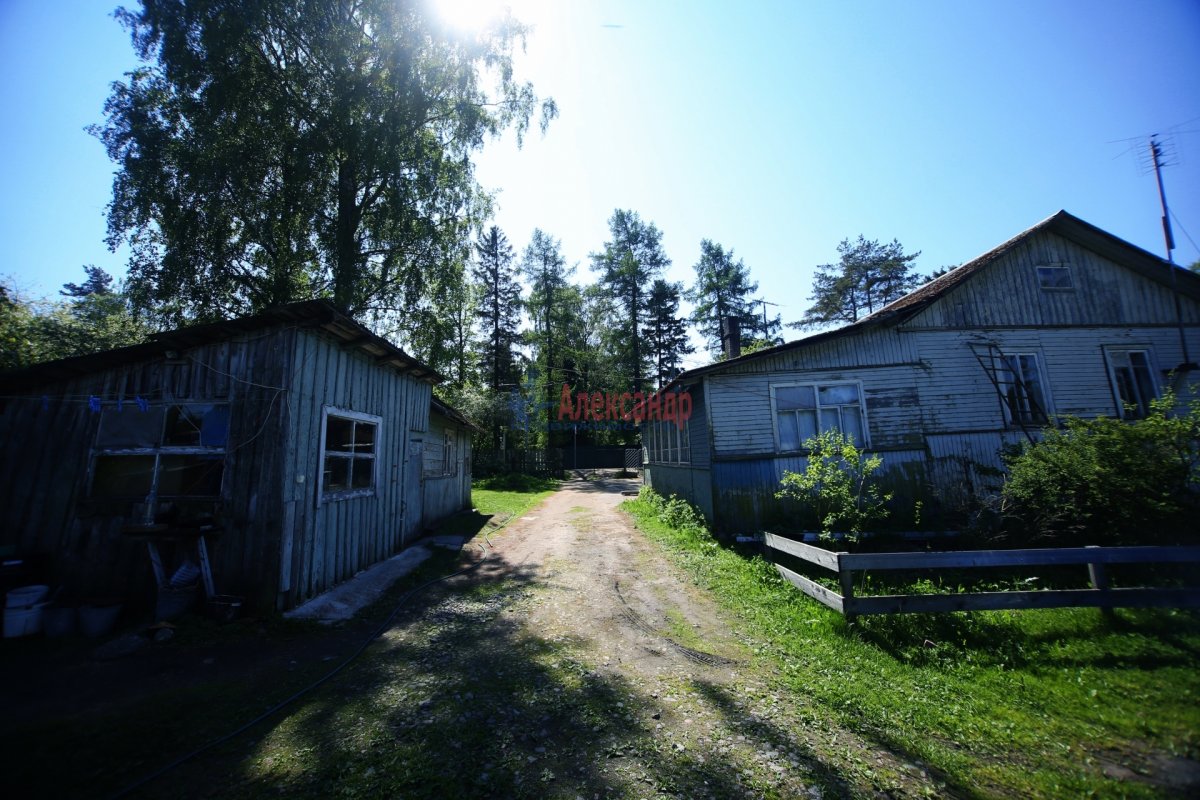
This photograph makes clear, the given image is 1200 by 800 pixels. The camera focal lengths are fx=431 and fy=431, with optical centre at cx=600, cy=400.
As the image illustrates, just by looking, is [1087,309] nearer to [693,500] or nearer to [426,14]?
[693,500]

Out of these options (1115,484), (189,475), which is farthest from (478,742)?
(1115,484)

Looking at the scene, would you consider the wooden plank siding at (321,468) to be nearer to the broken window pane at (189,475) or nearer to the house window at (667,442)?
the broken window pane at (189,475)

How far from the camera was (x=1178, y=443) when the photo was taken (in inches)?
268

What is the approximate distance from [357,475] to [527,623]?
459 centimetres

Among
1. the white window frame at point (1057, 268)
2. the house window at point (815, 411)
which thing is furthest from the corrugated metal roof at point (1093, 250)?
the house window at point (815, 411)

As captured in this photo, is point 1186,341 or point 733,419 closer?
point 733,419

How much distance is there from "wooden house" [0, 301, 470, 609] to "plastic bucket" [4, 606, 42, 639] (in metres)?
0.55

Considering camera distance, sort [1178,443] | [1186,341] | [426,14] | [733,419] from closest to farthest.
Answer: [1178,443] < [733,419] < [1186,341] < [426,14]

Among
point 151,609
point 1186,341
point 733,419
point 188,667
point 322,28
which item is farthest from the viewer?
point 322,28

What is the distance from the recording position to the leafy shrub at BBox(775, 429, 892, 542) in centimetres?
739

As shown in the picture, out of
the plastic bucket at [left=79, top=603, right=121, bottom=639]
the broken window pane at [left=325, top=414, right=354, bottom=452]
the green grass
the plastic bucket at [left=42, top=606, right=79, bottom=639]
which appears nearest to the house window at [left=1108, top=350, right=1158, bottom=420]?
the green grass

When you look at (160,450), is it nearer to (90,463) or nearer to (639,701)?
(90,463)

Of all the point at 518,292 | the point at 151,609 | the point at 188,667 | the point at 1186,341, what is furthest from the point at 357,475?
the point at 518,292

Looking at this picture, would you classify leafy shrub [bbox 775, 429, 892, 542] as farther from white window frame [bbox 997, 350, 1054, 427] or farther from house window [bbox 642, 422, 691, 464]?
white window frame [bbox 997, 350, 1054, 427]
